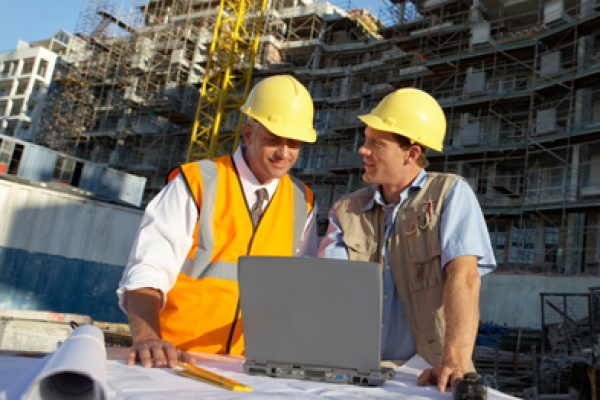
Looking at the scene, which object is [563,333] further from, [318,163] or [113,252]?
[318,163]

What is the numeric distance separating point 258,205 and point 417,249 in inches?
28.0

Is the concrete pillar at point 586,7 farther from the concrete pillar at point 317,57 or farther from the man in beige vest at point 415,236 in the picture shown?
the man in beige vest at point 415,236

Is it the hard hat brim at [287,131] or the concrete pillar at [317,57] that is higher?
the concrete pillar at [317,57]

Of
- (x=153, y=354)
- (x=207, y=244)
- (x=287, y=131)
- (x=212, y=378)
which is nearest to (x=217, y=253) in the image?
(x=207, y=244)

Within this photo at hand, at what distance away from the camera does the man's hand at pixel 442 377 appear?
1.62 m

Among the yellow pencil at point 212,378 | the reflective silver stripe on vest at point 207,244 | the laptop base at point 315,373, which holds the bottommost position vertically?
the yellow pencil at point 212,378

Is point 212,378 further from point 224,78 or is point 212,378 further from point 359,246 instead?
point 224,78

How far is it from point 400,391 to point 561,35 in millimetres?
22180

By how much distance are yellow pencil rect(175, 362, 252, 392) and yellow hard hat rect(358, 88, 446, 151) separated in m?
1.36

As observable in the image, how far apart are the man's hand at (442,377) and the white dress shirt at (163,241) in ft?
3.22

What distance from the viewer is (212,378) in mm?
1428

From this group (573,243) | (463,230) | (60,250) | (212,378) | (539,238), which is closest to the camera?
(212,378)

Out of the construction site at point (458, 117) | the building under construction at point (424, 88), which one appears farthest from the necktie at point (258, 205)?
the building under construction at point (424, 88)

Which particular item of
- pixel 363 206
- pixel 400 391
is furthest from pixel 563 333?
pixel 400 391
